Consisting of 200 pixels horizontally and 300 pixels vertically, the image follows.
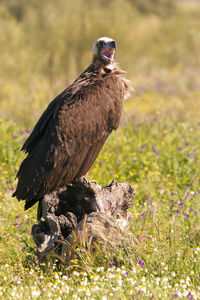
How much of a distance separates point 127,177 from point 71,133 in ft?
6.36

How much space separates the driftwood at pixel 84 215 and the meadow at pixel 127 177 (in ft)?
0.55

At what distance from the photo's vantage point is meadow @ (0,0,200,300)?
3.15 meters

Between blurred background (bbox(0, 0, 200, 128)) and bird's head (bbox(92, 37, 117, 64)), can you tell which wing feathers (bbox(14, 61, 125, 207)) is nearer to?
bird's head (bbox(92, 37, 117, 64))

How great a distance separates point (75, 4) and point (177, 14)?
14.1 m

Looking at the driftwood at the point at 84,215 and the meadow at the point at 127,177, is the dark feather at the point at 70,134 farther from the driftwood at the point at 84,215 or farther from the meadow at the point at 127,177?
the meadow at the point at 127,177

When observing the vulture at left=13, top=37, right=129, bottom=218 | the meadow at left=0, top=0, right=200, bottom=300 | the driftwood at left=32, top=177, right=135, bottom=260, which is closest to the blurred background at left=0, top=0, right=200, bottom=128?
the meadow at left=0, top=0, right=200, bottom=300

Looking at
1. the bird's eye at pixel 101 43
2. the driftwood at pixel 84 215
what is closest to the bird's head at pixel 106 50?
the bird's eye at pixel 101 43

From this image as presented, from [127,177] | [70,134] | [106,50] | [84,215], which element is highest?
[106,50]

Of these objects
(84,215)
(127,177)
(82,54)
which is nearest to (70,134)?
(84,215)

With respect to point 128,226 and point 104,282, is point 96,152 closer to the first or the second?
point 128,226

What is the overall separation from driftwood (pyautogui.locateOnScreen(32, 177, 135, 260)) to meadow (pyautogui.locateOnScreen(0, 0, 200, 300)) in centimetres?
17

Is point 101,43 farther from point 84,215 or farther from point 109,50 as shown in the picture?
point 84,215

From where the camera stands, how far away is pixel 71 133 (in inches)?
163

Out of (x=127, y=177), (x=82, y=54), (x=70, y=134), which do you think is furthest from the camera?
(x=82, y=54)
